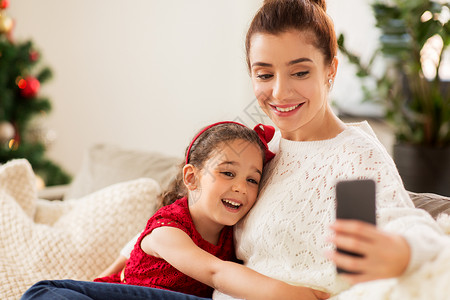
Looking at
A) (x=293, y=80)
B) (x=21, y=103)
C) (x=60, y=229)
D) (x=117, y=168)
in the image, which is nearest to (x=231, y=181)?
(x=293, y=80)

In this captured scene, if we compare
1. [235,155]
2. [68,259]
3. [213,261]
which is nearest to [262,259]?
[213,261]

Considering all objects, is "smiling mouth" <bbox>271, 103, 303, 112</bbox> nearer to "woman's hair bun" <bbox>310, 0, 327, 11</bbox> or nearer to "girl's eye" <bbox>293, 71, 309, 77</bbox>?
"girl's eye" <bbox>293, 71, 309, 77</bbox>

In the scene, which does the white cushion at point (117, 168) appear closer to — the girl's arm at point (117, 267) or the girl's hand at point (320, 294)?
the girl's arm at point (117, 267)

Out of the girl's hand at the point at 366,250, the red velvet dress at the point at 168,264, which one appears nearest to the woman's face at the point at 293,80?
the red velvet dress at the point at 168,264

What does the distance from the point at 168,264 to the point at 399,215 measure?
0.62 m

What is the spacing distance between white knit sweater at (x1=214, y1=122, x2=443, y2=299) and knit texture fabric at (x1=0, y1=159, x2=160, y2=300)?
580 millimetres

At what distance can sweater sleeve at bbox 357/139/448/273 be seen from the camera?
0.82 m

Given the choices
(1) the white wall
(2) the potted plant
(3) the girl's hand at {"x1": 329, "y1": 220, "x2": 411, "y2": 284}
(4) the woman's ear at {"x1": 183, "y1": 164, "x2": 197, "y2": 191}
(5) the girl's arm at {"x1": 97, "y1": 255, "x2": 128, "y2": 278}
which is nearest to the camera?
(3) the girl's hand at {"x1": 329, "y1": 220, "x2": 411, "y2": 284}

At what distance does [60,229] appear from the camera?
1.74 metres

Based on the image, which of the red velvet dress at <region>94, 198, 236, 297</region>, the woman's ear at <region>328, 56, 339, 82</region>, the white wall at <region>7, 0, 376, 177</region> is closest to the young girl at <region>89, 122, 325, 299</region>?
the red velvet dress at <region>94, 198, 236, 297</region>

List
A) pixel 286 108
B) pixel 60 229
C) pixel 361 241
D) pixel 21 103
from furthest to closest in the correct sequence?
pixel 21 103, pixel 60 229, pixel 286 108, pixel 361 241

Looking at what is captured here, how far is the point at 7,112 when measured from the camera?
10.4ft

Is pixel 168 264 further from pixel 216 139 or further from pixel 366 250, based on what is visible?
pixel 366 250

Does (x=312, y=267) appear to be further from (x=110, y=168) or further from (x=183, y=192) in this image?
(x=110, y=168)
